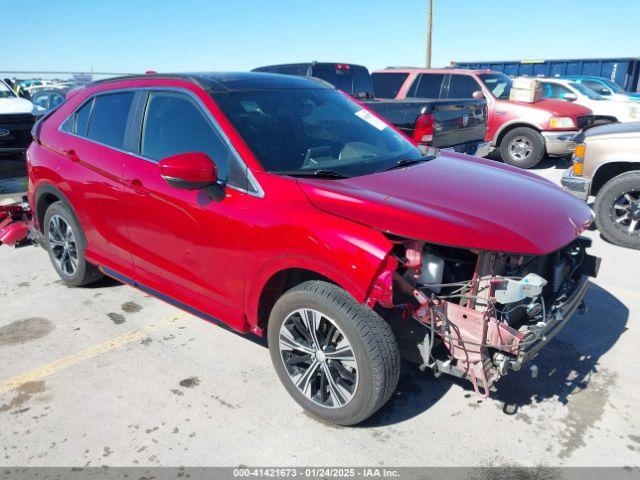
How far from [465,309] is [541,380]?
1.15 meters

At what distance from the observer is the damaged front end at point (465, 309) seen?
2.52 metres

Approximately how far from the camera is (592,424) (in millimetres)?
2904

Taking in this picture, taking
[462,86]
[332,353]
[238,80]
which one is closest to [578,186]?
[238,80]

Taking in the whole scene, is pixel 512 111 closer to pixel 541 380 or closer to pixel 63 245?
pixel 541 380

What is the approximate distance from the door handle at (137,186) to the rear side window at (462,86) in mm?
8517

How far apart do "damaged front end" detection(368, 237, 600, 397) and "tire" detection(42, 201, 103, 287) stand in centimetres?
292

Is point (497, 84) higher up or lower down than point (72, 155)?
higher up

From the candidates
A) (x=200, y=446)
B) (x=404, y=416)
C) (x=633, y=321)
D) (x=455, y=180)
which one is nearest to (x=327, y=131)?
(x=455, y=180)

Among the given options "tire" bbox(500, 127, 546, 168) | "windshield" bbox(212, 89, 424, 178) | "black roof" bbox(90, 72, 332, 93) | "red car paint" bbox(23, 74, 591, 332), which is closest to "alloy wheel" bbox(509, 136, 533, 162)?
"tire" bbox(500, 127, 546, 168)

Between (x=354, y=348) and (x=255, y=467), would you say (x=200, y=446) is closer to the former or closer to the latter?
(x=255, y=467)

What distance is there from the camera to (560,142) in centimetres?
1002

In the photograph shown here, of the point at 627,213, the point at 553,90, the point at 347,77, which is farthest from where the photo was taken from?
the point at 553,90

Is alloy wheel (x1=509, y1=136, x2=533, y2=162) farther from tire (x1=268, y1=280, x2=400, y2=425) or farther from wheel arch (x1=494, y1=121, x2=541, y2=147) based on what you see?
tire (x1=268, y1=280, x2=400, y2=425)

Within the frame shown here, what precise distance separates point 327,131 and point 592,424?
2.43 meters
